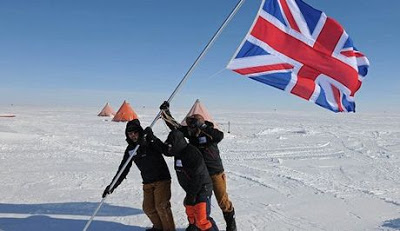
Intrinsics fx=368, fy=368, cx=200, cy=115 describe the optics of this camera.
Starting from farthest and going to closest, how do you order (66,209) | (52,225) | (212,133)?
(66,209) < (52,225) < (212,133)

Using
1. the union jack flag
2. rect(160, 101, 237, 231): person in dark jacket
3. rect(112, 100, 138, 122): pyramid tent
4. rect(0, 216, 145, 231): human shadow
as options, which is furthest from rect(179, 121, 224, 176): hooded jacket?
rect(112, 100, 138, 122): pyramid tent

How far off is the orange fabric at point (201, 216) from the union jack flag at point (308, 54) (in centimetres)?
157

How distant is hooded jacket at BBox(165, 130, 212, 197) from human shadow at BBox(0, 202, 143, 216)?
5.10 feet

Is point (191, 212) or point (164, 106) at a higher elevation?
point (164, 106)

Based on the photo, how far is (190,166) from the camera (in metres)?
3.75

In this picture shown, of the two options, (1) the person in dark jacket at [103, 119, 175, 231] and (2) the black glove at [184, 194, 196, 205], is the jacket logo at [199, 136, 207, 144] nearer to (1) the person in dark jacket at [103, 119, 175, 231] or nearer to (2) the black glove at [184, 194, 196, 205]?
(1) the person in dark jacket at [103, 119, 175, 231]

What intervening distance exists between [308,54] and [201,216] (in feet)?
7.35

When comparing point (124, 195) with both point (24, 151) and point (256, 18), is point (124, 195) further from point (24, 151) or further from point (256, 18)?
point (24, 151)

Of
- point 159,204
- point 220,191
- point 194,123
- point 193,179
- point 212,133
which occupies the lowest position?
point 159,204

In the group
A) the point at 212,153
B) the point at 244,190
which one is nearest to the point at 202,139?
the point at 212,153

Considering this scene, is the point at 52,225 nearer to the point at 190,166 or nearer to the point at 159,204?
the point at 159,204

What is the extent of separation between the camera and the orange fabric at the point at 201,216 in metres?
3.71

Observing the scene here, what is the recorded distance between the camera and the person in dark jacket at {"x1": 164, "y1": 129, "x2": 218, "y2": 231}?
12.2ft

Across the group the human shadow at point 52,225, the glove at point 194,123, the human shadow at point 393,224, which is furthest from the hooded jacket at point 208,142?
the human shadow at point 393,224
